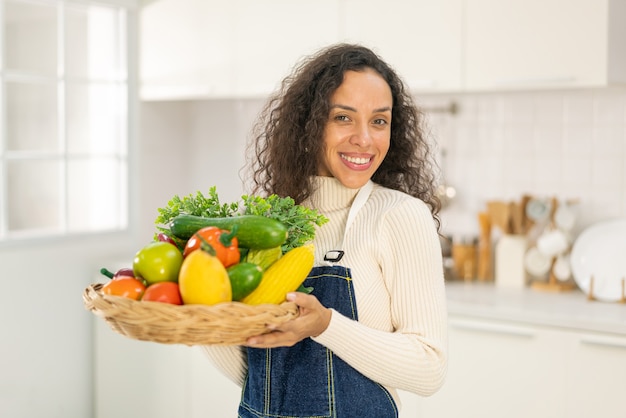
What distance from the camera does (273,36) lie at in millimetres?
3355

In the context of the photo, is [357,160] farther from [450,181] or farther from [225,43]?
[225,43]

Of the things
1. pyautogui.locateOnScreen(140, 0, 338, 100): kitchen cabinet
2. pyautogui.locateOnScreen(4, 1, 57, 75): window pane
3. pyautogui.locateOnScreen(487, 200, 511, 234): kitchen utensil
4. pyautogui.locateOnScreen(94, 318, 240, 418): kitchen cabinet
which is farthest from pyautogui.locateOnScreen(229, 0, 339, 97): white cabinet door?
pyautogui.locateOnScreen(4, 1, 57, 75): window pane

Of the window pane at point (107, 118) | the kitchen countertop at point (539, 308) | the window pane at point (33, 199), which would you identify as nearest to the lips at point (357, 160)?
the kitchen countertop at point (539, 308)

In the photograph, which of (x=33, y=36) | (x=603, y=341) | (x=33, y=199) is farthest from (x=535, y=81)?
(x=33, y=199)

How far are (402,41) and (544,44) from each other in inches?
20.8

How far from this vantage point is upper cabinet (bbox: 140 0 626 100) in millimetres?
2729

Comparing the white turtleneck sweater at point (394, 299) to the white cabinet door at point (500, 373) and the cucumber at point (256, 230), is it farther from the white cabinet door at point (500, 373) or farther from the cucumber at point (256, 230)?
the white cabinet door at point (500, 373)

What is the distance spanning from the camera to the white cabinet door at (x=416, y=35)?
294 cm

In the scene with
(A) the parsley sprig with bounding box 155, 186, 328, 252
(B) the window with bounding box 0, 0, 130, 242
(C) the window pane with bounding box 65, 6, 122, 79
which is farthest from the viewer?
(C) the window pane with bounding box 65, 6, 122, 79

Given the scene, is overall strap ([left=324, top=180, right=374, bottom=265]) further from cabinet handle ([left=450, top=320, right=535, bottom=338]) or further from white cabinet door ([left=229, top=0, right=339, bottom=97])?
white cabinet door ([left=229, top=0, right=339, bottom=97])

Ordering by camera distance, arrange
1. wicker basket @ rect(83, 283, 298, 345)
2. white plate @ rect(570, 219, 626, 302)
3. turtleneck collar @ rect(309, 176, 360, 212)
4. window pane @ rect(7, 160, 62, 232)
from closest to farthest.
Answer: wicker basket @ rect(83, 283, 298, 345) → turtleneck collar @ rect(309, 176, 360, 212) → white plate @ rect(570, 219, 626, 302) → window pane @ rect(7, 160, 62, 232)

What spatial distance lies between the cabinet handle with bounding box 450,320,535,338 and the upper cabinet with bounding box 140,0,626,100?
83 cm

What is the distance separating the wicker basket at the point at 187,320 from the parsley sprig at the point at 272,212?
219 millimetres

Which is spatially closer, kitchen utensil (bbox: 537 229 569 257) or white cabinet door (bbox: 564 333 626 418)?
white cabinet door (bbox: 564 333 626 418)
